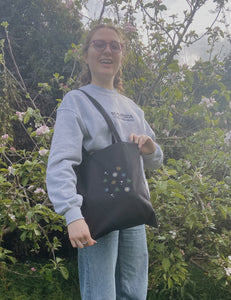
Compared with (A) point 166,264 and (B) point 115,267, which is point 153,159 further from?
(A) point 166,264

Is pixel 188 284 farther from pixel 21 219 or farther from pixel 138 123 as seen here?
pixel 138 123

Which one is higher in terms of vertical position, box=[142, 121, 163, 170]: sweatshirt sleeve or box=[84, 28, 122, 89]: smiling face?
box=[84, 28, 122, 89]: smiling face

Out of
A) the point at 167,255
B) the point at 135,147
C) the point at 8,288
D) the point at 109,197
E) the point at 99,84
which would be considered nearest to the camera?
the point at 109,197

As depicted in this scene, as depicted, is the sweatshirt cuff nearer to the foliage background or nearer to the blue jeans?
the blue jeans

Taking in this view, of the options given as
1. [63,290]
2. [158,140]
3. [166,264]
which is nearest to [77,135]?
[166,264]

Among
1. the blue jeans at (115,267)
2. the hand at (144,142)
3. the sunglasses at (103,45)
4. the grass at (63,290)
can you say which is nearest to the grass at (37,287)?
the grass at (63,290)

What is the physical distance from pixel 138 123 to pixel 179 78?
2658 mm

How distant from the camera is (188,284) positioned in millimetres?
2664

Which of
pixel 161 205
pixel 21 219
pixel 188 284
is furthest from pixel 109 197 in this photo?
pixel 188 284

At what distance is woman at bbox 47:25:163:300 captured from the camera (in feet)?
3.51

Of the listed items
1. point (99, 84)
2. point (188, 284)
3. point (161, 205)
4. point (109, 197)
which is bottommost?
point (188, 284)

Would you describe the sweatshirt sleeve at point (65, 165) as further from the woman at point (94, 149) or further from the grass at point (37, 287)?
the grass at point (37, 287)

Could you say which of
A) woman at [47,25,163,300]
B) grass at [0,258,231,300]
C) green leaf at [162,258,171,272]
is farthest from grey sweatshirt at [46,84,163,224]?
grass at [0,258,231,300]

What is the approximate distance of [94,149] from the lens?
1222 mm
